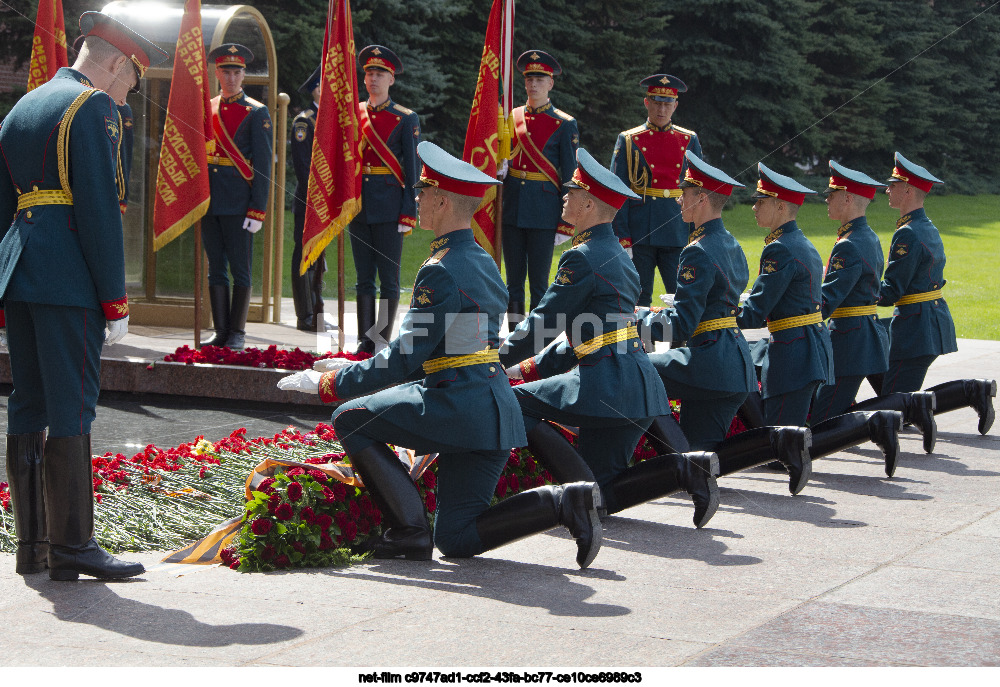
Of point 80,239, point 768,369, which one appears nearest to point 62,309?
point 80,239

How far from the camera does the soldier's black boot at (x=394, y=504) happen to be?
5000mm

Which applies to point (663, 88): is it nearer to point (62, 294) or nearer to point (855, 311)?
point (855, 311)

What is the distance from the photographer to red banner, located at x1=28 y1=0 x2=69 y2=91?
376 inches

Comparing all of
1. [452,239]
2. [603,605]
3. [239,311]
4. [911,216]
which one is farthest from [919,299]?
[239,311]

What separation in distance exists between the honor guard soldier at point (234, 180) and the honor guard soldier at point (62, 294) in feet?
16.5

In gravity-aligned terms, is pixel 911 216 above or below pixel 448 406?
above

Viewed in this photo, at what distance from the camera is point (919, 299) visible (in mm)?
8367

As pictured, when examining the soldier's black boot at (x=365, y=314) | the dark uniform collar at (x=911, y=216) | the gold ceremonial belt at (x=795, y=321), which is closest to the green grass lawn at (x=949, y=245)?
the soldier's black boot at (x=365, y=314)

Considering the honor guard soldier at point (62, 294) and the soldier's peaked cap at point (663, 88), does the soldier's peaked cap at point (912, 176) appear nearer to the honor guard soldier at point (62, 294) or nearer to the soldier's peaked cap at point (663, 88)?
the soldier's peaked cap at point (663, 88)

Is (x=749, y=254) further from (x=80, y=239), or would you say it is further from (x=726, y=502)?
(x=80, y=239)

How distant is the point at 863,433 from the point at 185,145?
16.4ft

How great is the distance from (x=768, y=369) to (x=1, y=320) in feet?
13.3

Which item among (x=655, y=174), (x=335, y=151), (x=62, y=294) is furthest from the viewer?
(x=655, y=174)

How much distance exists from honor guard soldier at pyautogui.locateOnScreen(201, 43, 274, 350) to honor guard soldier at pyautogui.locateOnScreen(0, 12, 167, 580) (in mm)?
5044
